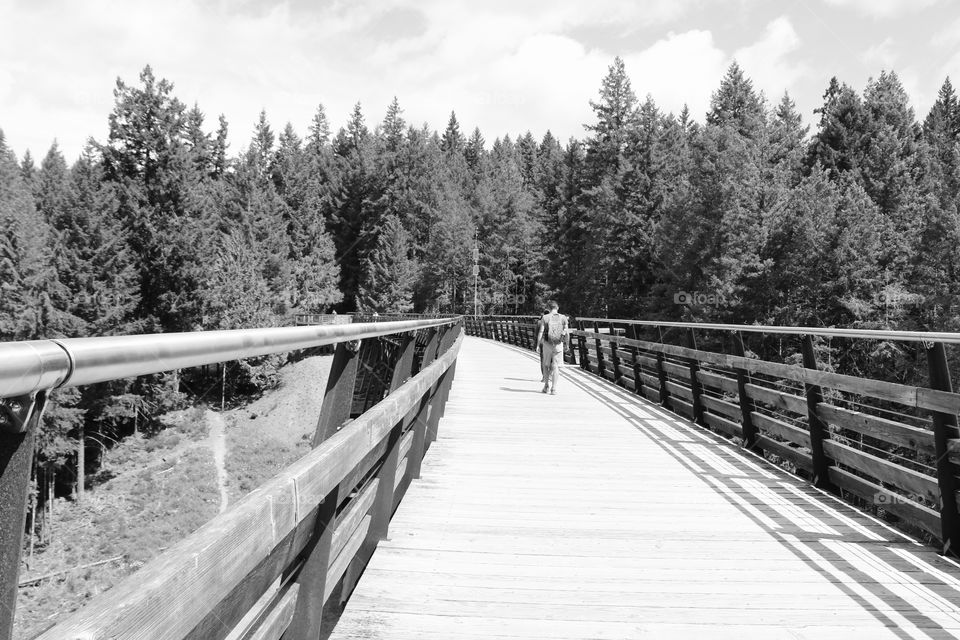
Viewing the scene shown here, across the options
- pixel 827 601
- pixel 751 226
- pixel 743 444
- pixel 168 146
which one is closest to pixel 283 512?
pixel 827 601

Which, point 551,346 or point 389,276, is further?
point 389,276

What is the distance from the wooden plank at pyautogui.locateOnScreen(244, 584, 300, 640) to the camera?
70.5 inches

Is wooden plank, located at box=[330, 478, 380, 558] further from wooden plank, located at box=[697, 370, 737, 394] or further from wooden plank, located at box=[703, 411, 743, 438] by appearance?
wooden plank, located at box=[703, 411, 743, 438]

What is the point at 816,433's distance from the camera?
5.66 meters

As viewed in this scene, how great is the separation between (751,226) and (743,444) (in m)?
34.3

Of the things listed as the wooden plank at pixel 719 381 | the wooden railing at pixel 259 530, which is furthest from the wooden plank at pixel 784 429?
the wooden railing at pixel 259 530

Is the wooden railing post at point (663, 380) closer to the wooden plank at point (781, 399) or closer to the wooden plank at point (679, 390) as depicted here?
the wooden plank at point (679, 390)

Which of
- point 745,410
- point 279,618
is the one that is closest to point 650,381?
Result: point 745,410

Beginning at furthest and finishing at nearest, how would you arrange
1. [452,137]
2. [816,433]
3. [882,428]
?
[452,137] < [816,433] < [882,428]

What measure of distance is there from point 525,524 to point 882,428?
2673 mm

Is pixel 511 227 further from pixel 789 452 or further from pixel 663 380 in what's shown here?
pixel 789 452

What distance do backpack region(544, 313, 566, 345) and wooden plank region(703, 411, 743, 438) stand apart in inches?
157

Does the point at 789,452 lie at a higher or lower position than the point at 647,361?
lower

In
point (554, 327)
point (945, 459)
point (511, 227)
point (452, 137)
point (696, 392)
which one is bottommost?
point (696, 392)
